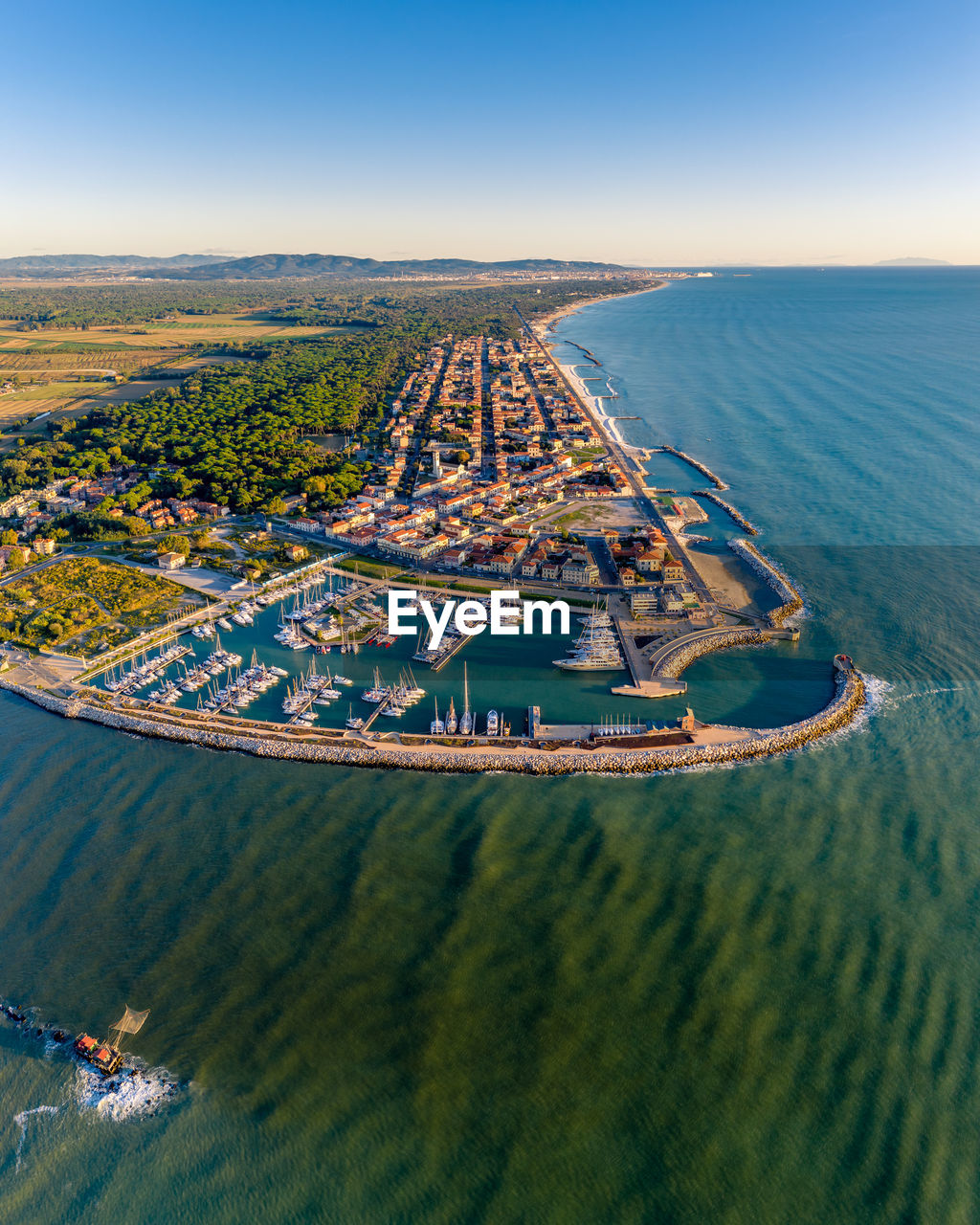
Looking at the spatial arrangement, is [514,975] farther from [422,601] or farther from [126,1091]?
[422,601]

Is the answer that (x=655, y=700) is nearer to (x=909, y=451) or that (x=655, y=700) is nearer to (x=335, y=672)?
(x=335, y=672)

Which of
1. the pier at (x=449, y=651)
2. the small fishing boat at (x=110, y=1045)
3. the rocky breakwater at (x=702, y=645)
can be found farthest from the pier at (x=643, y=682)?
the small fishing boat at (x=110, y=1045)

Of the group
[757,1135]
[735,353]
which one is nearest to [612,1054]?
[757,1135]

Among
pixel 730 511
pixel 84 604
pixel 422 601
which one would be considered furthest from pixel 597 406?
pixel 84 604

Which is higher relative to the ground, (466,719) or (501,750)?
(466,719)

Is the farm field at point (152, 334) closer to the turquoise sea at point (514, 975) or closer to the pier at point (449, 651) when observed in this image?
the pier at point (449, 651)
